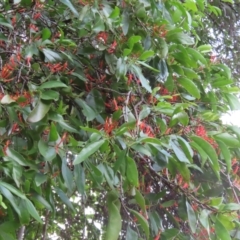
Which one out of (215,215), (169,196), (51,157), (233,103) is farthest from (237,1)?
(51,157)

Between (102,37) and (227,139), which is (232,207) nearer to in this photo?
(227,139)

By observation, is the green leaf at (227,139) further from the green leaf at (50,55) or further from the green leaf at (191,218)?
the green leaf at (50,55)

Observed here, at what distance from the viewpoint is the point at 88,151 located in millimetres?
706

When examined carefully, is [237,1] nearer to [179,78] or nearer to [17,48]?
[179,78]

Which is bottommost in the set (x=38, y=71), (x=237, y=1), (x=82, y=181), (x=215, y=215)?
(x=237, y=1)

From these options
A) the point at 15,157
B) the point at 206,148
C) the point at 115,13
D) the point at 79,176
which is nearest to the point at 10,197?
the point at 15,157

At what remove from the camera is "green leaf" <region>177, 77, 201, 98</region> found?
1.02 meters

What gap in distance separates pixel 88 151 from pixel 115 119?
0.14 m

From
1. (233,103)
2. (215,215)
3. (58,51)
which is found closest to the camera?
(215,215)

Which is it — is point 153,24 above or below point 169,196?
above

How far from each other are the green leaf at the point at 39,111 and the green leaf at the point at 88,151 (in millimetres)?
103

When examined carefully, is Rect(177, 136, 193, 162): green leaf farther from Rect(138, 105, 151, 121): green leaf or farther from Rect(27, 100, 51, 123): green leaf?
Rect(27, 100, 51, 123): green leaf

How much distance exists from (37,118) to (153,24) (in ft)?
1.52

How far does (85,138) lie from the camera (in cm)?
93
